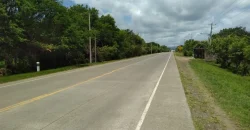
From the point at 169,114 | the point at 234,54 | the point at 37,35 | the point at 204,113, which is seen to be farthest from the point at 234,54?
the point at 169,114

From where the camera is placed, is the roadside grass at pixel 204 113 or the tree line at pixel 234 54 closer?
the roadside grass at pixel 204 113

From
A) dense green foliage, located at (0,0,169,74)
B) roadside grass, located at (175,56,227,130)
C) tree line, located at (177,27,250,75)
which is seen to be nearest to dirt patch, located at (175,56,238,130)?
roadside grass, located at (175,56,227,130)

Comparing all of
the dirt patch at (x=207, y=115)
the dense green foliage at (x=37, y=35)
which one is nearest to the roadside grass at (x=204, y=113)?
the dirt patch at (x=207, y=115)

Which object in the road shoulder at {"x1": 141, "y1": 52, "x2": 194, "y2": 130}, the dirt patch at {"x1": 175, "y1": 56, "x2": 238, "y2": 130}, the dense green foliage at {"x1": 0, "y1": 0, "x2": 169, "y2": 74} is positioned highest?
the dense green foliage at {"x1": 0, "y1": 0, "x2": 169, "y2": 74}

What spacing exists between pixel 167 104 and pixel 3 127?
4.99m

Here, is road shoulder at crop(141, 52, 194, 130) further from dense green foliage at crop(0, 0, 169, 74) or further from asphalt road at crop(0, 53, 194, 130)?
dense green foliage at crop(0, 0, 169, 74)

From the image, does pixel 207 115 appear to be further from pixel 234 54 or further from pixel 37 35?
pixel 234 54

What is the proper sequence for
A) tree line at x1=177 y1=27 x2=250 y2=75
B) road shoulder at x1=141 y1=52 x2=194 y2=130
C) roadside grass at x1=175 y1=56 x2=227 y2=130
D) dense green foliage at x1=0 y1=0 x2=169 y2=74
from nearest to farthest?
1. road shoulder at x1=141 y1=52 x2=194 y2=130
2. roadside grass at x1=175 y1=56 x2=227 y2=130
3. dense green foliage at x1=0 y1=0 x2=169 y2=74
4. tree line at x1=177 y1=27 x2=250 y2=75

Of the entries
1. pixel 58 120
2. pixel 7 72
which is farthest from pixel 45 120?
pixel 7 72

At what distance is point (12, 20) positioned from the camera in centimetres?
2147

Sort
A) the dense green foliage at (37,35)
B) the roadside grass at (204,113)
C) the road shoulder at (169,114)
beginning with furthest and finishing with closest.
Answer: the dense green foliage at (37,35), the roadside grass at (204,113), the road shoulder at (169,114)

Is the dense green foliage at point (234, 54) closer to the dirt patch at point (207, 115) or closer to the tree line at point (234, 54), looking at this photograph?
the tree line at point (234, 54)

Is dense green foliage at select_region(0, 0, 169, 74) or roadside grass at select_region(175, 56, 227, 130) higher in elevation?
dense green foliage at select_region(0, 0, 169, 74)

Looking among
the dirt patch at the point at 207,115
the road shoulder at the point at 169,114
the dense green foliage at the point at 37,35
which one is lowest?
the dirt patch at the point at 207,115
